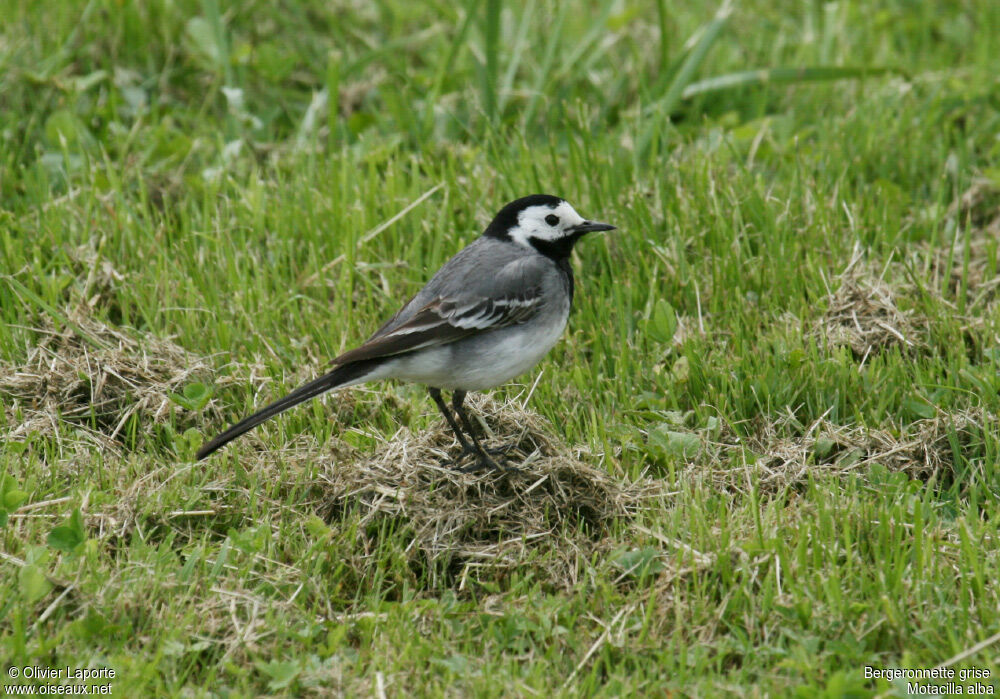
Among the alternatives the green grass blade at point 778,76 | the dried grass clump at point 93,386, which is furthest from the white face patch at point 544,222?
the green grass blade at point 778,76

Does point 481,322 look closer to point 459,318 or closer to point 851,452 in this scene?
point 459,318

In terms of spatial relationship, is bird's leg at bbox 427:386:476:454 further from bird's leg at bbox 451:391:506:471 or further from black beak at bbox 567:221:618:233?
black beak at bbox 567:221:618:233

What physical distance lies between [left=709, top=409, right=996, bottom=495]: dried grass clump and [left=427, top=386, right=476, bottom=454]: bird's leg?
1019 millimetres

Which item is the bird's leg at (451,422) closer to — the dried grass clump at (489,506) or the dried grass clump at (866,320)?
the dried grass clump at (489,506)

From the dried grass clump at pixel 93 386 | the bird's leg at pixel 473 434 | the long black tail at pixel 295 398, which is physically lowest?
the bird's leg at pixel 473 434

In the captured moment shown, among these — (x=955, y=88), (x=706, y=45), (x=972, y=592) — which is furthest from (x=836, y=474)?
(x=955, y=88)

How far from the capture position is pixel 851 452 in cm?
514

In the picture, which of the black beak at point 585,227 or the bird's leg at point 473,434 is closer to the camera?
the bird's leg at point 473,434

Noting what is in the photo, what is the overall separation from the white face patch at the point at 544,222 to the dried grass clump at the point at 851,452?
1274 millimetres

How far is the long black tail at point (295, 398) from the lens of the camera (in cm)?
471

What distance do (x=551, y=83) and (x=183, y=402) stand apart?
12.6 ft

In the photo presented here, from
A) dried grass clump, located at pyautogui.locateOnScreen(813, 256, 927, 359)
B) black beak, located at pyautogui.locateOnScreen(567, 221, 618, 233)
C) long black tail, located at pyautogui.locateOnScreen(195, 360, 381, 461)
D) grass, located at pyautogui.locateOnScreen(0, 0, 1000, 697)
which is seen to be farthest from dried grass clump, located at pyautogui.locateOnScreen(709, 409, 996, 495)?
long black tail, located at pyautogui.locateOnScreen(195, 360, 381, 461)

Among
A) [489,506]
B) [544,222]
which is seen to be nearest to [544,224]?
[544,222]

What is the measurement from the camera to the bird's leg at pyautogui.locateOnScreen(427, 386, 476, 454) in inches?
202
